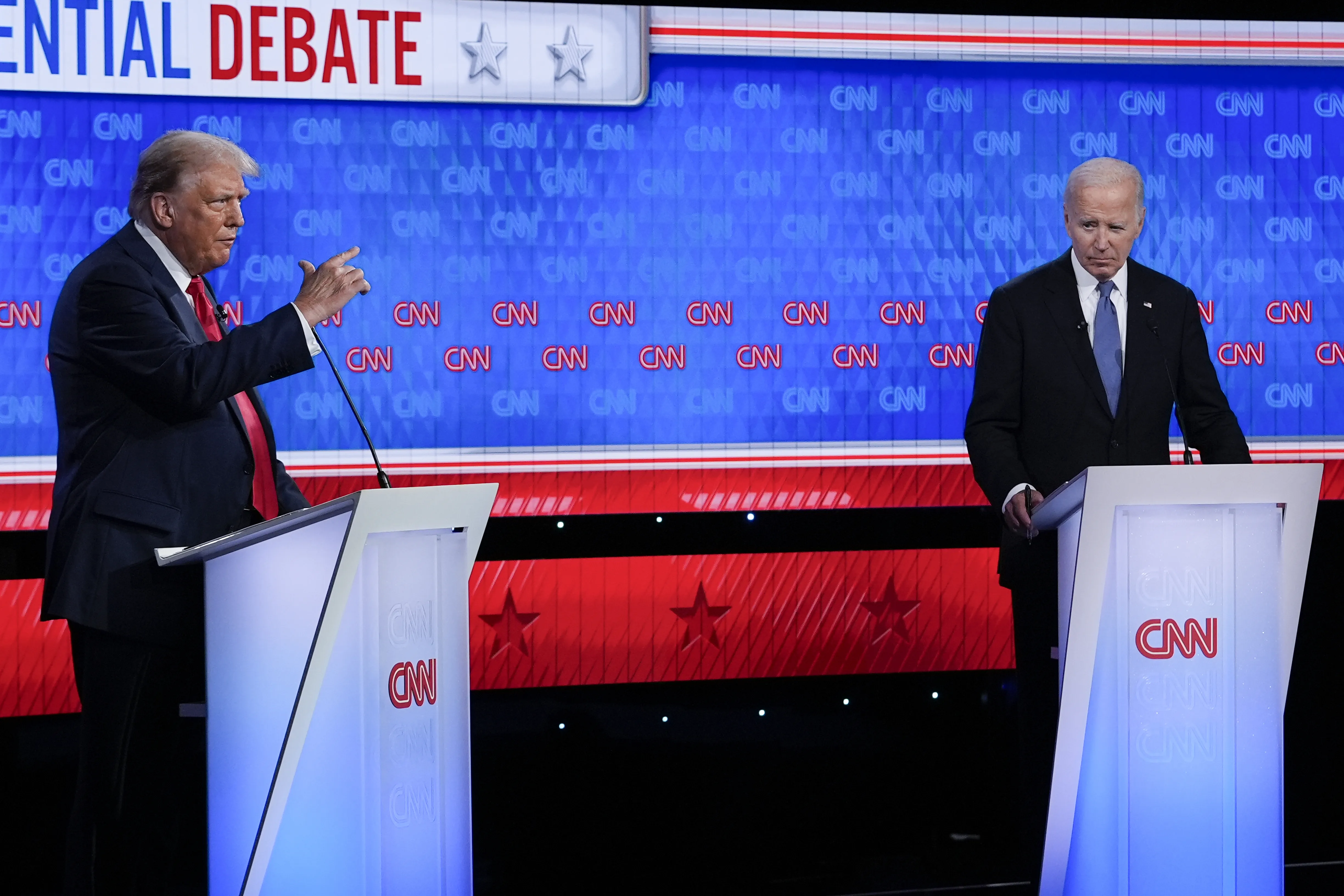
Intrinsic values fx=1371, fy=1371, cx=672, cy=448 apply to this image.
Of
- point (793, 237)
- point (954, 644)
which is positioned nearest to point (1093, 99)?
point (793, 237)

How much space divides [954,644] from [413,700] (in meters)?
2.07

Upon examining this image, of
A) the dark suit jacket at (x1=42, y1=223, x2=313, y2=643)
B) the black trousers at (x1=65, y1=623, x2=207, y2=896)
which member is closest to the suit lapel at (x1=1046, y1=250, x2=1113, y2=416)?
the dark suit jacket at (x1=42, y1=223, x2=313, y2=643)

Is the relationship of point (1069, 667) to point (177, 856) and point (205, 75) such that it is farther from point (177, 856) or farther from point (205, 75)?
point (205, 75)

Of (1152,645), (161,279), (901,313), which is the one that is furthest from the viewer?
(901,313)

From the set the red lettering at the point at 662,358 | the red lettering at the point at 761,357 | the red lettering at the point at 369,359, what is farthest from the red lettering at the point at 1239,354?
the red lettering at the point at 369,359

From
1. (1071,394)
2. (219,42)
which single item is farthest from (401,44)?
(1071,394)

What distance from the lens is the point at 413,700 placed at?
214cm

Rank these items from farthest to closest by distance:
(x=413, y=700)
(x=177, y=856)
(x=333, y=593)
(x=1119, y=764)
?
(x=177, y=856), (x=1119, y=764), (x=413, y=700), (x=333, y=593)

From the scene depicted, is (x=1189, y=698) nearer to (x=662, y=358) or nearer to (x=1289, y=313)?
(x=662, y=358)

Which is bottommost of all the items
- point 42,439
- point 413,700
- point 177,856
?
point 177,856

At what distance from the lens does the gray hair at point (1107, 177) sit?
2.87 m

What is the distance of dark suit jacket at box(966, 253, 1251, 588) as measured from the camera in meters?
2.86

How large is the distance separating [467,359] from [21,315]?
3.65 ft

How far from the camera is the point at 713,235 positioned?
12.2 ft
